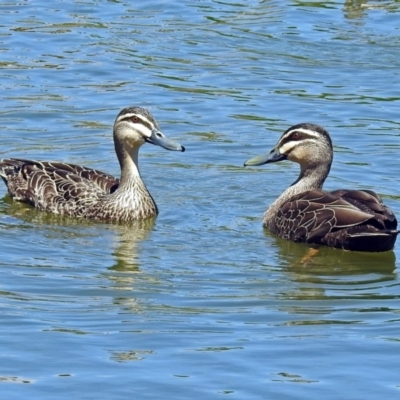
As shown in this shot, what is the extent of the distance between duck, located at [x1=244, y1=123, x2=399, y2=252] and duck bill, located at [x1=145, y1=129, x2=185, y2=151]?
81 centimetres

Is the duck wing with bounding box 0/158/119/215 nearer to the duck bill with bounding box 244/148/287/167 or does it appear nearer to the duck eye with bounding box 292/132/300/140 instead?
the duck bill with bounding box 244/148/287/167

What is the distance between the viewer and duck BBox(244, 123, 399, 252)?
14.7 m

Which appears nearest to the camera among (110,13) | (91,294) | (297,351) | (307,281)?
(297,351)

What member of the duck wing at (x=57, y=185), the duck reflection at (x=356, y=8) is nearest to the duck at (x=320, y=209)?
the duck wing at (x=57, y=185)

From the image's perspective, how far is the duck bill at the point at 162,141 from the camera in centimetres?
1605

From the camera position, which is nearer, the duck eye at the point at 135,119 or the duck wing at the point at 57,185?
the duck eye at the point at 135,119

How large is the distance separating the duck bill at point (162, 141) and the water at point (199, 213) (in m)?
0.71

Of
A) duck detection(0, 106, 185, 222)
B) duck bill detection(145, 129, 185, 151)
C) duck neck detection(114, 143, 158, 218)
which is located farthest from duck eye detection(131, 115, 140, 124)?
duck neck detection(114, 143, 158, 218)

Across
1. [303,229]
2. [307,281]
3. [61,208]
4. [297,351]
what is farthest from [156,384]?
[61,208]

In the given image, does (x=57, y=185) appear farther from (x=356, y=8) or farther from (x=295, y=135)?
(x=356, y=8)

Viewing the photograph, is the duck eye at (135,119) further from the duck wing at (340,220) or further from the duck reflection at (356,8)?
the duck reflection at (356,8)

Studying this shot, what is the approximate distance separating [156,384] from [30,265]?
11.4ft

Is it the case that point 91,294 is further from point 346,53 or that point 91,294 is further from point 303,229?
point 346,53

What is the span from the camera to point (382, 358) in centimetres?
1152
